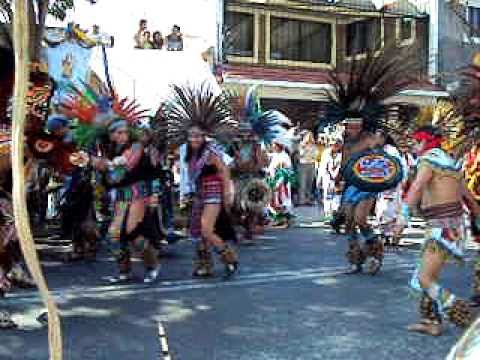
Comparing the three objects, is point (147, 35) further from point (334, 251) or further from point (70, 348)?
point (70, 348)

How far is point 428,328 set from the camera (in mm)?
6020

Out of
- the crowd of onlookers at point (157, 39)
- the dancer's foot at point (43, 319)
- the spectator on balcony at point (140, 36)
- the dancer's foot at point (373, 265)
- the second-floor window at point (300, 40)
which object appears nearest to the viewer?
the dancer's foot at point (43, 319)

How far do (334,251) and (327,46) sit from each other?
15439mm

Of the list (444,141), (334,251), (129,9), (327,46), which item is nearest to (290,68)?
(327,46)

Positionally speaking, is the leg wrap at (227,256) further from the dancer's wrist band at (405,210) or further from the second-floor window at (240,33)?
the second-floor window at (240,33)

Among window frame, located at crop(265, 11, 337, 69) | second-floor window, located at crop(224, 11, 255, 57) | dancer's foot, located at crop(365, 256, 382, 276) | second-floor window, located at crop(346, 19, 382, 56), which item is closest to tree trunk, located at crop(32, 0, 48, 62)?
dancer's foot, located at crop(365, 256, 382, 276)

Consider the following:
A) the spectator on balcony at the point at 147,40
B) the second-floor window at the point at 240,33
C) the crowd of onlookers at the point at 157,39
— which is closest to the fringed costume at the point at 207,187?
the spectator on balcony at the point at 147,40

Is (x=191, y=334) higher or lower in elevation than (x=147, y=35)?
lower

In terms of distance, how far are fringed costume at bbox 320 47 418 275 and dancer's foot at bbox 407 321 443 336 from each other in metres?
2.52

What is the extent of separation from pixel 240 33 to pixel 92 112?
15.4 meters

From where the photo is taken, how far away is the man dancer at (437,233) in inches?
235

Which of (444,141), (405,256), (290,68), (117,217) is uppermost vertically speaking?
(290,68)

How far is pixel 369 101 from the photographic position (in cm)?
907

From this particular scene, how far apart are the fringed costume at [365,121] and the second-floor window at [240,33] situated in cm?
1372
